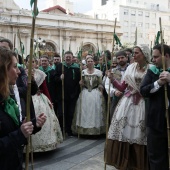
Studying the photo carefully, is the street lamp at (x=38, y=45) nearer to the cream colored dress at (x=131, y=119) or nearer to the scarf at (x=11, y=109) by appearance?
the cream colored dress at (x=131, y=119)

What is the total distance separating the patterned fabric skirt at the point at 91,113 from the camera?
253 inches

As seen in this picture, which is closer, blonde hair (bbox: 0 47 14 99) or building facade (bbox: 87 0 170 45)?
blonde hair (bbox: 0 47 14 99)

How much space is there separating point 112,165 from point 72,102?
9.22ft

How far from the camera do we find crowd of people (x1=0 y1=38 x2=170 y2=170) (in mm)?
2176

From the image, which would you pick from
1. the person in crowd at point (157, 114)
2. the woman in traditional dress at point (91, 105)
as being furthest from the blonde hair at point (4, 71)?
the woman in traditional dress at point (91, 105)

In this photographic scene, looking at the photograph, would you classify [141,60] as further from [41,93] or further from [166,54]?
[41,93]

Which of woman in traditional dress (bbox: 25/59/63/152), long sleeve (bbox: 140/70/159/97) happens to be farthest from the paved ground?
long sleeve (bbox: 140/70/159/97)

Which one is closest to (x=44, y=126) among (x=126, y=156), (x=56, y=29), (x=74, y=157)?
(x=74, y=157)

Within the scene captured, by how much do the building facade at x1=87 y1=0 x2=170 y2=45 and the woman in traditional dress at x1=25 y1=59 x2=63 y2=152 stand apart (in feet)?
162

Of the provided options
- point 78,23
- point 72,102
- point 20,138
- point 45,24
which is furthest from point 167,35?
point 20,138

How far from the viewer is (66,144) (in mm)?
5898

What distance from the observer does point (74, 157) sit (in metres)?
4.98

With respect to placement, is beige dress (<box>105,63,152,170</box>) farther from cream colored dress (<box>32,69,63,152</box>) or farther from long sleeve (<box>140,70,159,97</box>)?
cream colored dress (<box>32,69,63,152</box>)

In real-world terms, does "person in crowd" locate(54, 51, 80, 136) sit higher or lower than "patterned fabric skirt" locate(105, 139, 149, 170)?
higher
